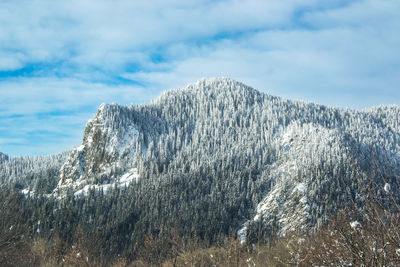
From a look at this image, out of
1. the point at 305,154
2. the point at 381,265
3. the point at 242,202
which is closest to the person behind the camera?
the point at 381,265

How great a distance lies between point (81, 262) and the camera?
76.5ft

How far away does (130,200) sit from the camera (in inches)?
6826

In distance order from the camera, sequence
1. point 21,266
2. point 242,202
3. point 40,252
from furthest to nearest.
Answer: point 242,202 < point 40,252 < point 21,266

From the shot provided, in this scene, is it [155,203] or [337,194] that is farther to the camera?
[155,203]

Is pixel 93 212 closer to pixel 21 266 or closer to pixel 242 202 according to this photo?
pixel 242 202

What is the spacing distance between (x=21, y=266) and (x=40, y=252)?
4.32 meters

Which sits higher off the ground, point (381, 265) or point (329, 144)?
point (329, 144)

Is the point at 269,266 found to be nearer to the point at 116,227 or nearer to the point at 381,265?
the point at 381,265

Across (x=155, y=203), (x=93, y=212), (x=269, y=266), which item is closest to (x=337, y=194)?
(x=155, y=203)

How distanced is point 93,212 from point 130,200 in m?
19.4

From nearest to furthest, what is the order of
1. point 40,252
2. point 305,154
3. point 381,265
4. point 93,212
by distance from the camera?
point 381,265, point 40,252, point 93,212, point 305,154

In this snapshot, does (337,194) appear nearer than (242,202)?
Yes

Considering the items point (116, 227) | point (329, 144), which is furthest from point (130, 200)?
point (329, 144)

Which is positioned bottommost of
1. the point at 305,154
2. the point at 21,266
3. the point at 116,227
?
the point at 116,227
